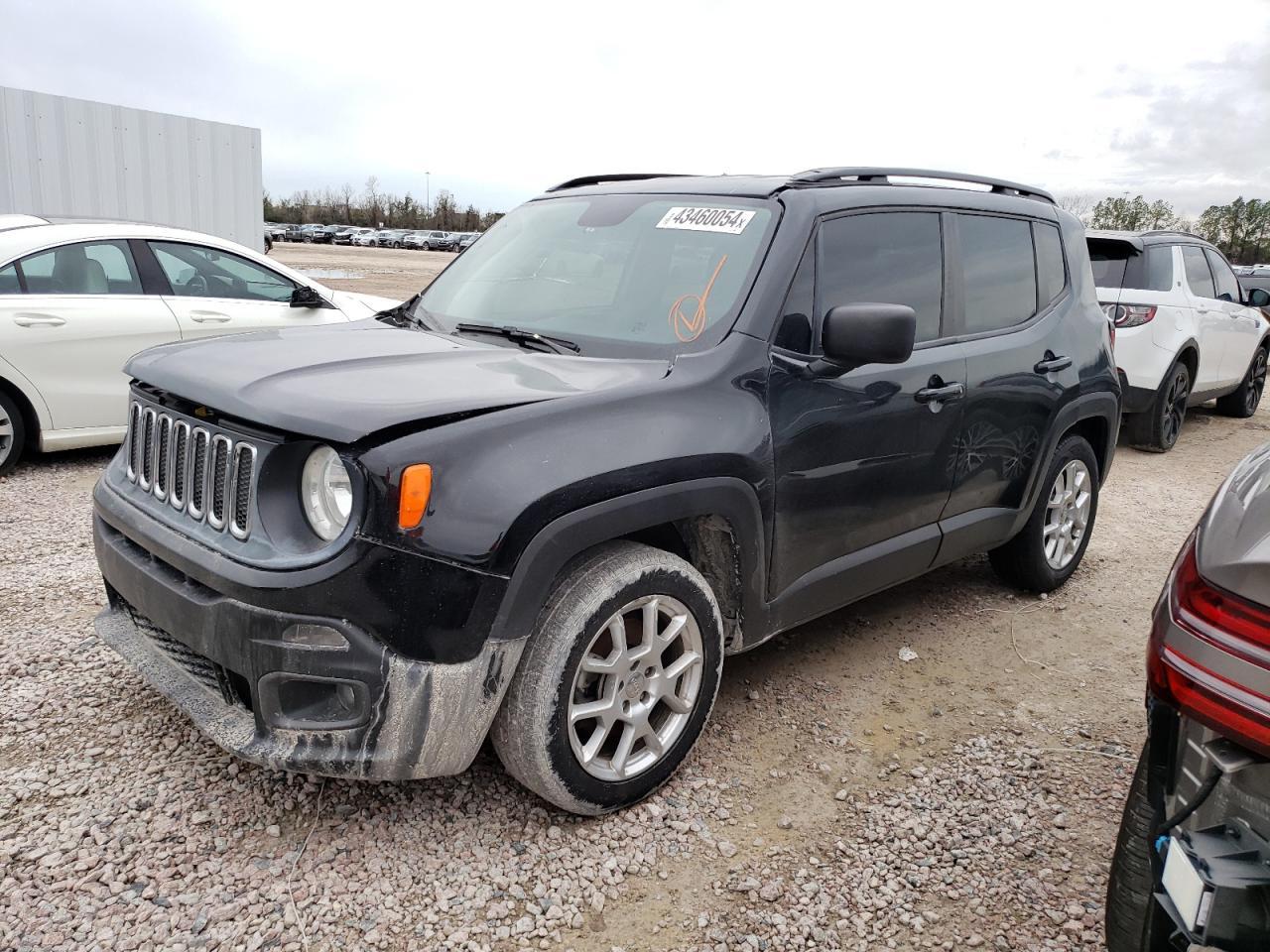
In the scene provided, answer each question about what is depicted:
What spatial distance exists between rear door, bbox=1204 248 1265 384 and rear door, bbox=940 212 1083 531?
6.11 meters

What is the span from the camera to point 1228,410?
434 inches

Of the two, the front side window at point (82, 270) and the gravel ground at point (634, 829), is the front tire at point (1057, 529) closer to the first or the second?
the gravel ground at point (634, 829)

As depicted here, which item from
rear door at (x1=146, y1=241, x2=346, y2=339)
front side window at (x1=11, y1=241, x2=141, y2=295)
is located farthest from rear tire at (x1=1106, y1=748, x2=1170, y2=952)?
front side window at (x1=11, y1=241, x2=141, y2=295)

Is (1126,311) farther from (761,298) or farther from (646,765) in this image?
(646,765)

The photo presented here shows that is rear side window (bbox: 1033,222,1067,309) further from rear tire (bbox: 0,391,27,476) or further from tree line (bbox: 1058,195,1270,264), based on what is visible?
tree line (bbox: 1058,195,1270,264)

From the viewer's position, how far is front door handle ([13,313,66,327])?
19.1 ft

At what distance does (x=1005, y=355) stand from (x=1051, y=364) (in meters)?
0.41

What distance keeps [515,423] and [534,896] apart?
1.23 m

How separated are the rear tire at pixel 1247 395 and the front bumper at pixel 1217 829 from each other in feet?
34.2

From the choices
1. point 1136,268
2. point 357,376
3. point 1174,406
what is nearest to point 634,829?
point 357,376

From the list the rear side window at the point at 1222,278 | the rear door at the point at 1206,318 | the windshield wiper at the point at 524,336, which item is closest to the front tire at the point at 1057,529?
the windshield wiper at the point at 524,336

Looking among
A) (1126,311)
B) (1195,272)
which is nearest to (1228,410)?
(1195,272)

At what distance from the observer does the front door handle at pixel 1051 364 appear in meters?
4.20

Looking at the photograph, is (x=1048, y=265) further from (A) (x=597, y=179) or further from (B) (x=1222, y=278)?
(B) (x=1222, y=278)
